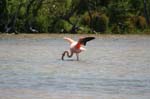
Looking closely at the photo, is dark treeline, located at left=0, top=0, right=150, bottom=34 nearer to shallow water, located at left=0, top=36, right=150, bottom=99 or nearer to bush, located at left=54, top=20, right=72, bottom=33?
bush, located at left=54, top=20, right=72, bottom=33

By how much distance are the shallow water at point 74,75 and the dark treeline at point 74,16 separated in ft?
51.6

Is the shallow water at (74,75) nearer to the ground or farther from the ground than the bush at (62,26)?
farther from the ground

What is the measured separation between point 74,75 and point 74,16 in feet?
96.1

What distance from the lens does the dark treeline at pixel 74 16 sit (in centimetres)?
4588

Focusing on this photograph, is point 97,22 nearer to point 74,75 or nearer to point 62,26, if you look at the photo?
point 62,26

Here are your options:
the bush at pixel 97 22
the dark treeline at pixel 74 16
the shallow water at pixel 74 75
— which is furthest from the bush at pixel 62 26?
the shallow water at pixel 74 75

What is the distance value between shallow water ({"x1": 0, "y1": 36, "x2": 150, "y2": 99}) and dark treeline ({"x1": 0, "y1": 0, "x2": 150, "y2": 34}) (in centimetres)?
1574

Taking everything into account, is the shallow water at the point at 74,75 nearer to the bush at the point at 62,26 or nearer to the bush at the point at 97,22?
the bush at the point at 62,26

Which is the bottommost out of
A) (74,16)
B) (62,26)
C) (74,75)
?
(62,26)

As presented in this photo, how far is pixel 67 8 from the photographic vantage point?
48.7m

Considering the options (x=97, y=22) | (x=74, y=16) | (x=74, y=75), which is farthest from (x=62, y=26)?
(x=74, y=75)

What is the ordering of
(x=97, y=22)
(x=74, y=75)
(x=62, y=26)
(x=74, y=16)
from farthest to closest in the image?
(x=97, y=22) < (x=74, y=16) < (x=62, y=26) < (x=74, y=75)

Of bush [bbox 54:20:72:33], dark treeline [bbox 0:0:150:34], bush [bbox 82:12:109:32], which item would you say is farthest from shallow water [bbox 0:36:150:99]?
bush [bbox 82:12:109:32]

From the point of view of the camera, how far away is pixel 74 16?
48.3 m
